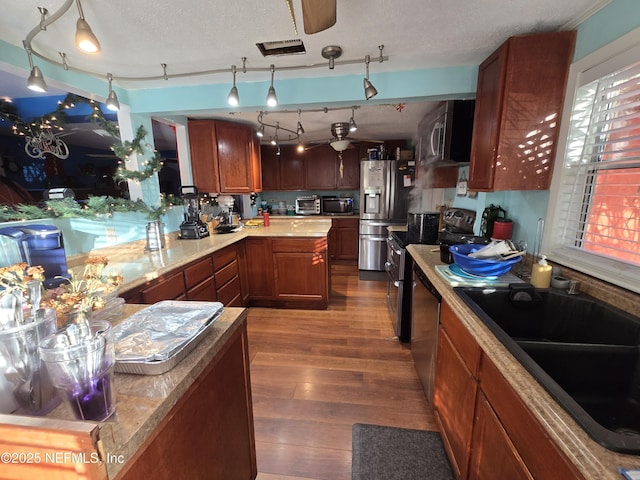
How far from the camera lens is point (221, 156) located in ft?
10.7

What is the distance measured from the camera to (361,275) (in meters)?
4.32

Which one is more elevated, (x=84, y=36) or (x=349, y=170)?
(x=84, y=36)

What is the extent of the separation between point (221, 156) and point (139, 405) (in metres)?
3.09

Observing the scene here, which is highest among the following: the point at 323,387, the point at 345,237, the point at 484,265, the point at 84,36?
the point at 84,36

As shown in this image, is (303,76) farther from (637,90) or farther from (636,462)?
(636,462)

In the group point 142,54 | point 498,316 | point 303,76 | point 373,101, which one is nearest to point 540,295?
point 498,316

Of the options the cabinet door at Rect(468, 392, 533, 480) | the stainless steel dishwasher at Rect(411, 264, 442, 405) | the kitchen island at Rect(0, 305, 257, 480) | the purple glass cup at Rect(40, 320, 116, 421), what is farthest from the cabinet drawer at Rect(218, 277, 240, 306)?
the cabinet door at Rect(468, 392, 533, 480)

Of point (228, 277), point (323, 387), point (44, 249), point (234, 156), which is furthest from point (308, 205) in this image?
point (44, 249)

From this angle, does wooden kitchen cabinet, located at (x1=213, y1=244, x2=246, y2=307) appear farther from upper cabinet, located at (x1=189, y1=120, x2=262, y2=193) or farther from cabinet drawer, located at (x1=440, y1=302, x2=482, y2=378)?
cabinet drawer, located at (x1=440, y1=302, x2=482, y2=378)

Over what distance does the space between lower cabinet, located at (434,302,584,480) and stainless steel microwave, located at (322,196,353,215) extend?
3.76m

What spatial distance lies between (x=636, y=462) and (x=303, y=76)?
247 centimetres

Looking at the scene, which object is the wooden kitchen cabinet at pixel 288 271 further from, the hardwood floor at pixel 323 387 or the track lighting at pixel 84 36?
the track lighting at pixel 84 36

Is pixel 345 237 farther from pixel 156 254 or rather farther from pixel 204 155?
pixel 156 254
